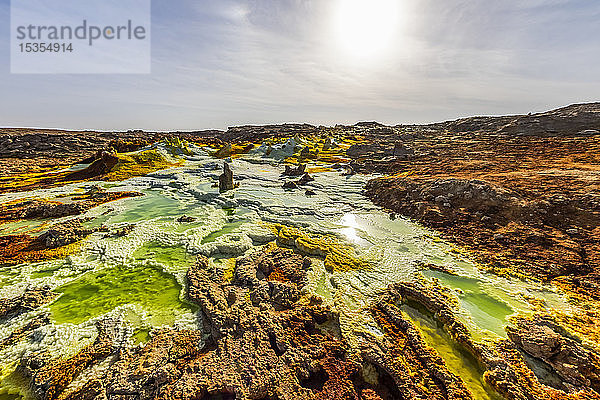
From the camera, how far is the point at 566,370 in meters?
6.44

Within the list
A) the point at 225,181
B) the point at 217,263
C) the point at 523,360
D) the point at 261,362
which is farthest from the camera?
the point at 225,181

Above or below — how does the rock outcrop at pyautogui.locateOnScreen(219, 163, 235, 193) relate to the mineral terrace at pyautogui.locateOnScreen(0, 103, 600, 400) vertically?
above

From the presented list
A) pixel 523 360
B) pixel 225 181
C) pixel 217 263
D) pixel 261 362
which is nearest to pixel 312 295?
pixel 261 362

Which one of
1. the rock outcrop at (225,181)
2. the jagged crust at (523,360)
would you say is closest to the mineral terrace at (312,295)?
the jagged crust at (523,360)

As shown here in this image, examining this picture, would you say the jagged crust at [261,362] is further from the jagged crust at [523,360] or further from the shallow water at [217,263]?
the jagged crust at [523,360]

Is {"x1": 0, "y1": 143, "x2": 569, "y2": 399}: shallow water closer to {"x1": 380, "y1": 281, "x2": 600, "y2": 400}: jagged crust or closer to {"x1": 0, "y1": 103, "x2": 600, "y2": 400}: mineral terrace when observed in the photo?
{"x1": 0, "y1": 103, "x2": 600, "y2": 400}: mineral terrace

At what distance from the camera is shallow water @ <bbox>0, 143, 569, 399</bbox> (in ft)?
26.9

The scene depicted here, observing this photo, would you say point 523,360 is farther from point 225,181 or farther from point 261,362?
point 225,181

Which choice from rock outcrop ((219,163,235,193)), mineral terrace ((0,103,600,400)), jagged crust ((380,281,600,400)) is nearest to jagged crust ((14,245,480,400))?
mineral terrace ((0,103,600,400))

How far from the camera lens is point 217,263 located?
12.3m

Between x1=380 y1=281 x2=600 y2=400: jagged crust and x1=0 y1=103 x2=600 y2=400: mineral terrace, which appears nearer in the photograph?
x1=380 y1=281 x2=600 y2=400: jagged crust

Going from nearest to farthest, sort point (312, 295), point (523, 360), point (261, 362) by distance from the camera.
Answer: point (261, 362)
point (523, 360)
point (312, 295)

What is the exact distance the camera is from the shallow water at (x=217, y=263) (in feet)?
26.9

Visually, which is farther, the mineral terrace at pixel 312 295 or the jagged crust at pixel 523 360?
the mineral terrace at pixel 312 295
